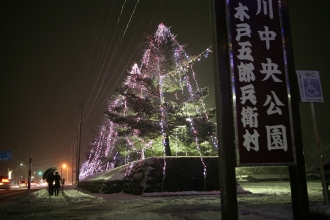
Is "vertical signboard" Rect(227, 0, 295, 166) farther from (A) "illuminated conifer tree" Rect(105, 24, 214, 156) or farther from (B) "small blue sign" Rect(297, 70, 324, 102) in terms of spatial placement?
(A) "illuminated conifer tree" Rect(105, 24, 214, 156)

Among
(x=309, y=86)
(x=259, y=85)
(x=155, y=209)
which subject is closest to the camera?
(x=259, y=85)

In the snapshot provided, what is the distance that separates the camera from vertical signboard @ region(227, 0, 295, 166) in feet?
17.4

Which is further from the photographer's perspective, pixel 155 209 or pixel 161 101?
pixel 161 101

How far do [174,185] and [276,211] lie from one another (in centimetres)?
1005

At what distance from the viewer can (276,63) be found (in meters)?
5.62

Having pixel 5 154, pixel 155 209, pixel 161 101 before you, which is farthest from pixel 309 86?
Answer: pixel 5 154

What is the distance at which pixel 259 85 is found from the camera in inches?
216

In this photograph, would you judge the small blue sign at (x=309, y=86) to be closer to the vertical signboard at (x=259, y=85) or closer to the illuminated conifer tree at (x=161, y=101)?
the vertical signboard at (x=259, y=85)

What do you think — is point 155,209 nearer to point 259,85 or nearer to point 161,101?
point 259,85

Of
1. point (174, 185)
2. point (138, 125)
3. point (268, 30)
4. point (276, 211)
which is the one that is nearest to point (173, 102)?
point (138, 125)

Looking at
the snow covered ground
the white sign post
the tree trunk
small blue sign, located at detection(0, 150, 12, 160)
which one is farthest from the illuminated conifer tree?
small blue sign, located at detection(0, 150, 12, 160)

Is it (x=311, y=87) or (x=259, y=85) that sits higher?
(x=311, y=87)

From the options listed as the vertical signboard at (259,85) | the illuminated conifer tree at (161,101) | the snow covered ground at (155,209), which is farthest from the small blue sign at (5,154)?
the vertical signboard at (259,85)

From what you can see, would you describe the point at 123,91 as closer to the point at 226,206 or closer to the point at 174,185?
the point at 174,185
